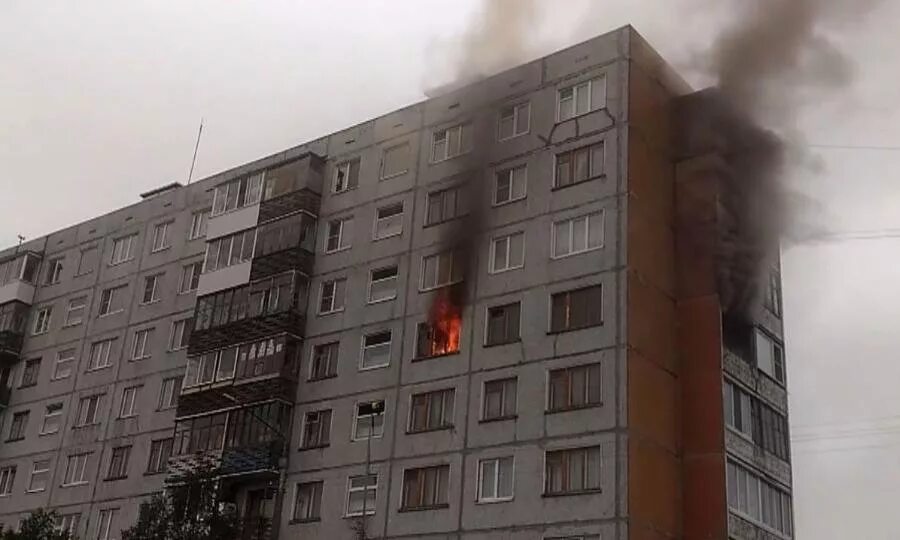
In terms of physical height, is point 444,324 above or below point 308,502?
above

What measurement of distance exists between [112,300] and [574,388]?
98.2 ft

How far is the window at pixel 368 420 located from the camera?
42309mm

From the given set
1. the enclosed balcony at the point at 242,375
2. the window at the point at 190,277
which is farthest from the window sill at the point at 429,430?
the window at the point at 190,277

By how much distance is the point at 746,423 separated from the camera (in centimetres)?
4028

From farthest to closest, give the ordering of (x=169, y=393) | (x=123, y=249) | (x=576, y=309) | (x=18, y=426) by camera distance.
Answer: (x=123, y=249), (x=18, y=426), (x=169, y=393), (x=576, y=309)

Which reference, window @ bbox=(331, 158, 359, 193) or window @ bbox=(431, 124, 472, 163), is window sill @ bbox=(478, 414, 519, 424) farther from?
window @ bbox=(331, 158, 359, 193)

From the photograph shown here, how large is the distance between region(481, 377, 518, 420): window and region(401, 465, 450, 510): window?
2494 millimetres

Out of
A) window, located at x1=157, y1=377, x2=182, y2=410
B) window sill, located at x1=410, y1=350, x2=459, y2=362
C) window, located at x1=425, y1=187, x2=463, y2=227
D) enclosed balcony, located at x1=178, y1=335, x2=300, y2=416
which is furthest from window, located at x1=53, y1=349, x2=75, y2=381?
window sill, located at x1=410, y1=350, x2=459, y2=362

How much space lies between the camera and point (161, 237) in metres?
57.3

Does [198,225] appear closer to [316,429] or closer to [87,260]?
[87,260]

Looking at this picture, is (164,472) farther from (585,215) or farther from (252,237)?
(585,215)

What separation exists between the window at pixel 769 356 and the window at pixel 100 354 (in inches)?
1259

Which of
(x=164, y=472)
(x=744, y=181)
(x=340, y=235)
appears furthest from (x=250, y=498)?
(x=744, y=181)

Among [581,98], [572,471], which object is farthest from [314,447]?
[581,98]
